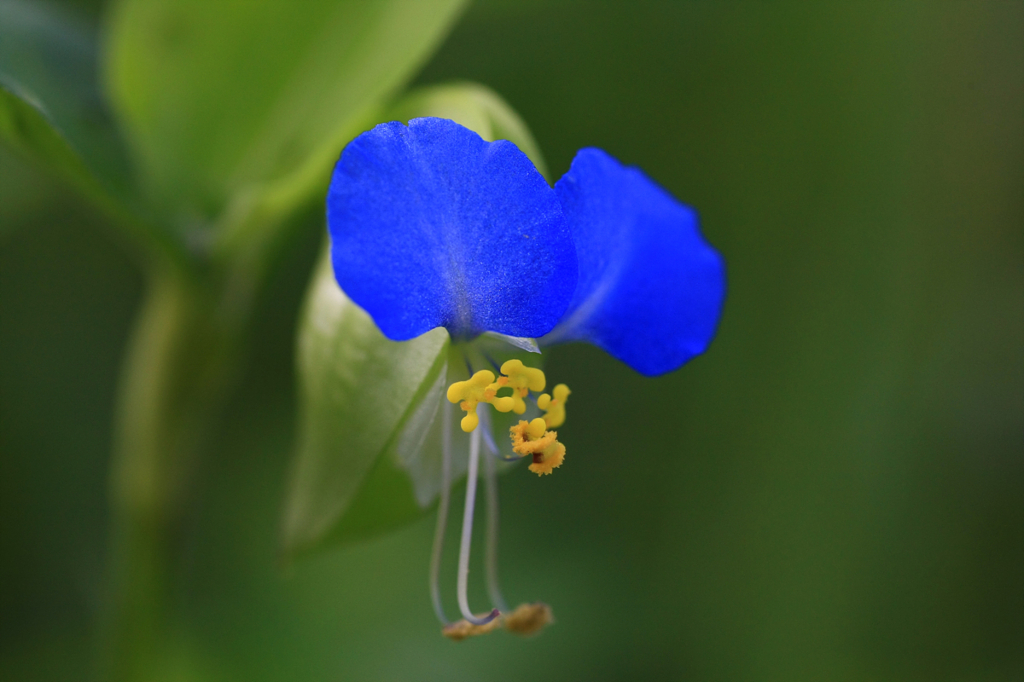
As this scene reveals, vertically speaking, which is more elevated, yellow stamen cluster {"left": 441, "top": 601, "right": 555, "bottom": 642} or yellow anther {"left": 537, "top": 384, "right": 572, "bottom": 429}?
yellow anther {"left": 537, "top": 384, "right": 572, "bottom": 429}

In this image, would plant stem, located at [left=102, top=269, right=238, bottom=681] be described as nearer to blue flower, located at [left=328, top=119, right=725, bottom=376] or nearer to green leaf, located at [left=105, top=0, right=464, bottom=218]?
green leaf, located at [left=105, top=0, right=464, bottom=218]

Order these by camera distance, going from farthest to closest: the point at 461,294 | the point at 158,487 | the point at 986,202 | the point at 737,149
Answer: the point at 737,149, the point at 986,202, the point at 158,487, the point at 461,294

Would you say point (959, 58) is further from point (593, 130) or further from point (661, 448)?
point (661, 448)

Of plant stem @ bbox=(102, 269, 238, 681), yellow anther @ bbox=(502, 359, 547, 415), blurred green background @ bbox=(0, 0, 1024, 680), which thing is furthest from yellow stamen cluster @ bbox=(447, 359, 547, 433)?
blurred green background @ bbox=(0, 0, 1024, 680)

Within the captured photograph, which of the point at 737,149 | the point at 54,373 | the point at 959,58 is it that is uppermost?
the point at 959,58

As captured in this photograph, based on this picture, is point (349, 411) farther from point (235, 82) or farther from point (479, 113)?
point (235, 82)

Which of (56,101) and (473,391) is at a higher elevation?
(56,101)

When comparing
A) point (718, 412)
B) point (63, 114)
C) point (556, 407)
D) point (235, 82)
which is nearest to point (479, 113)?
point (556, 407)

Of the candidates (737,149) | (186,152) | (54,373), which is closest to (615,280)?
(186,152)
